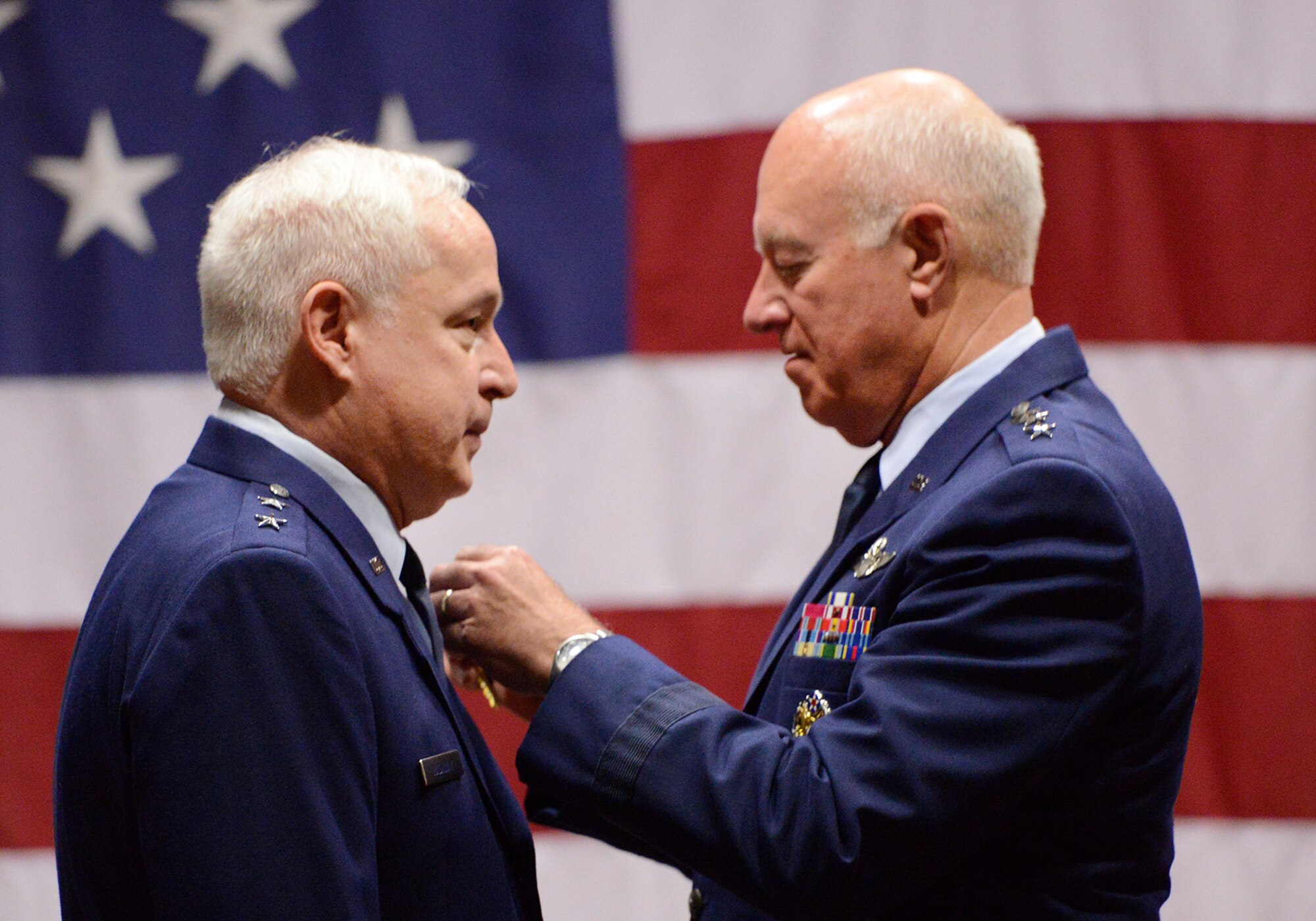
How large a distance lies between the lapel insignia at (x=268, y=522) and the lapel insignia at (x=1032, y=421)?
2.23ft

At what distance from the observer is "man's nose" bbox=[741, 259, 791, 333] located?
1.44 m

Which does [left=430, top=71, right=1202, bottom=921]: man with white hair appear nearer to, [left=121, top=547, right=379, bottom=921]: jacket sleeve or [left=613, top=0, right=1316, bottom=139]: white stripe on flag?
[left=121, top=547, right=379, bottom=921]: jacket sleeve

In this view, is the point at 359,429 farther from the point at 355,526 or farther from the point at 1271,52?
the point at 1271,52

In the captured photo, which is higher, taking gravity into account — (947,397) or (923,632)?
(947,397)

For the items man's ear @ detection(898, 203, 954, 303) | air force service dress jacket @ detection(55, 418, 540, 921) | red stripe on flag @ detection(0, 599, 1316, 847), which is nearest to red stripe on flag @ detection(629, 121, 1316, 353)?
red stripe on flag @ detection(0, 599, 1316, 847)

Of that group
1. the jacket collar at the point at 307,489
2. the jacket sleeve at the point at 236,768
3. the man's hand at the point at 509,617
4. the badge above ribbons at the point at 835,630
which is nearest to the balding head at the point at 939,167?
the badge above ribbons at the point at 835,630

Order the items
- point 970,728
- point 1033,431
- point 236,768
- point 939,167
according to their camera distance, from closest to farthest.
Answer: point 236,768 → point 970,728 → point 1033,431 → point 939,167

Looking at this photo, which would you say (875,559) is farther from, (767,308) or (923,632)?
(767,308)

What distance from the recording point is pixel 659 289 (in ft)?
7.55

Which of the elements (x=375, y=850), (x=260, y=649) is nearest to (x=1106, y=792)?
(x=375, y=850)

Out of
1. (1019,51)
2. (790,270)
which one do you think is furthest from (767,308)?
(1019,51)

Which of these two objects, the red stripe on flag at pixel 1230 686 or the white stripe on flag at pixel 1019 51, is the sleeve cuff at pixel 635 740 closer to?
the red stripe on flag at pixel 1230 686

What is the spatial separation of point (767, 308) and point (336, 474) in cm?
54

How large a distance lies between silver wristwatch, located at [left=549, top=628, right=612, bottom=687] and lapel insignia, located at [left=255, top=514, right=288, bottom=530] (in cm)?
33
